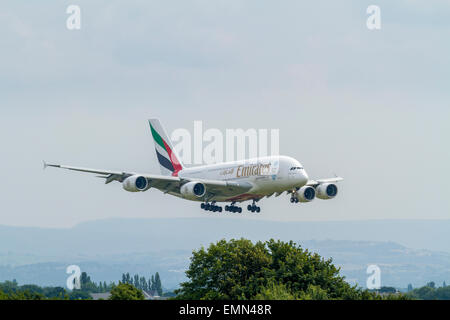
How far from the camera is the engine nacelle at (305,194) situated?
99.3 meters

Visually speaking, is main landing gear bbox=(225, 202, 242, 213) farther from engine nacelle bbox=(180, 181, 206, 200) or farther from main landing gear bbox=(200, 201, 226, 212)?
engine nacelle bbox=(180, 181, 206, 200)

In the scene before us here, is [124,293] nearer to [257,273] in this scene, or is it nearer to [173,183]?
[257,273]

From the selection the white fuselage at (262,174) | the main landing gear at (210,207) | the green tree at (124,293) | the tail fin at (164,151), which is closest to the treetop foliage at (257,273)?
the green tree at (124,293)

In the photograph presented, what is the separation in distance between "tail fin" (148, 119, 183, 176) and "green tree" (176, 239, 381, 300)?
2989 cm

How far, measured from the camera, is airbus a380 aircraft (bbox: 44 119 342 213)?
93188mm

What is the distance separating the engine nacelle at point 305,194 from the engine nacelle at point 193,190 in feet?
31.7

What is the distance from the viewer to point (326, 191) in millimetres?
102625

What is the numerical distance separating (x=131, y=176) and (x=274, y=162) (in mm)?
14245

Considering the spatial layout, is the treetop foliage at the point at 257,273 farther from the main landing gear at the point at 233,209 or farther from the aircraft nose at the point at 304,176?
the main landing gear at the point at 233,209

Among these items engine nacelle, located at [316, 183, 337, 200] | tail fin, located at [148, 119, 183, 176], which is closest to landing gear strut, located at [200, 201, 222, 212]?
engine nacelle, located at [316, 183, 337, 200]

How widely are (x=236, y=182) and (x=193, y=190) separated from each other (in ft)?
14.4

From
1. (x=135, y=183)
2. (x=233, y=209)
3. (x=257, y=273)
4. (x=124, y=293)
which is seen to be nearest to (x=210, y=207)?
(x=233, y=209)
